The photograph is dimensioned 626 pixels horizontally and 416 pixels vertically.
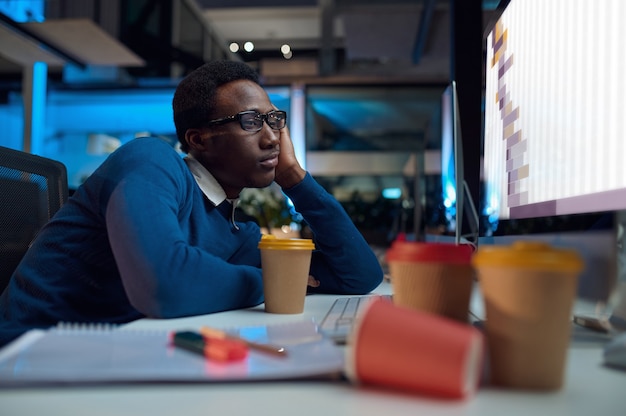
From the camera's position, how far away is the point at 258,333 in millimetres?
565

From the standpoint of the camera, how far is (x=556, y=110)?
0.71 m

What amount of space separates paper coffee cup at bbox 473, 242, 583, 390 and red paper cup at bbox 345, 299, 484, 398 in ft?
0.07

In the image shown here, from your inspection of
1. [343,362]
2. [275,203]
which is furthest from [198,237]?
[275,203]

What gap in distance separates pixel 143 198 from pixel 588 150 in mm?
576

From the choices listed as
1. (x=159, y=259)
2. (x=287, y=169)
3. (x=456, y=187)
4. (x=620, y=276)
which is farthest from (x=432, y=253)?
(x=456, y=187)

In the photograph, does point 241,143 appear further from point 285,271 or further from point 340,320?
point 340,320

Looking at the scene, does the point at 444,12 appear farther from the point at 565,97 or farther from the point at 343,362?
the point at 343,362

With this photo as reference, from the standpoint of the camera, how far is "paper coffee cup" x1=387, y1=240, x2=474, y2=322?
1.53 ft

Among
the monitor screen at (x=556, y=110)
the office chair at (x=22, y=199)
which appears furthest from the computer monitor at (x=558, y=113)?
the office chair at (x=22, y=199)

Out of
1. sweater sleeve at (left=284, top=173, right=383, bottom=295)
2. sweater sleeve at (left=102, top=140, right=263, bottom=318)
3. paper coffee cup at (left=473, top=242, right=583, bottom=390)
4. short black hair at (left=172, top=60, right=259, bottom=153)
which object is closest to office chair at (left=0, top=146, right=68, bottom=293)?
short black hair at (left=172, top=60, right=259, bottom=153)

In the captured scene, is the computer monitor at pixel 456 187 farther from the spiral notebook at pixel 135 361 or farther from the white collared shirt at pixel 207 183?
the spiral notebook at pixel 135 361

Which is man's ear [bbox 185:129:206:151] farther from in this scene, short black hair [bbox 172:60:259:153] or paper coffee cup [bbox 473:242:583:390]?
paper coffee cup [bbox 473:242:583:390]

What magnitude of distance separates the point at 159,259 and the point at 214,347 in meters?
0.30

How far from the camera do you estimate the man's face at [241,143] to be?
3.66 feet
